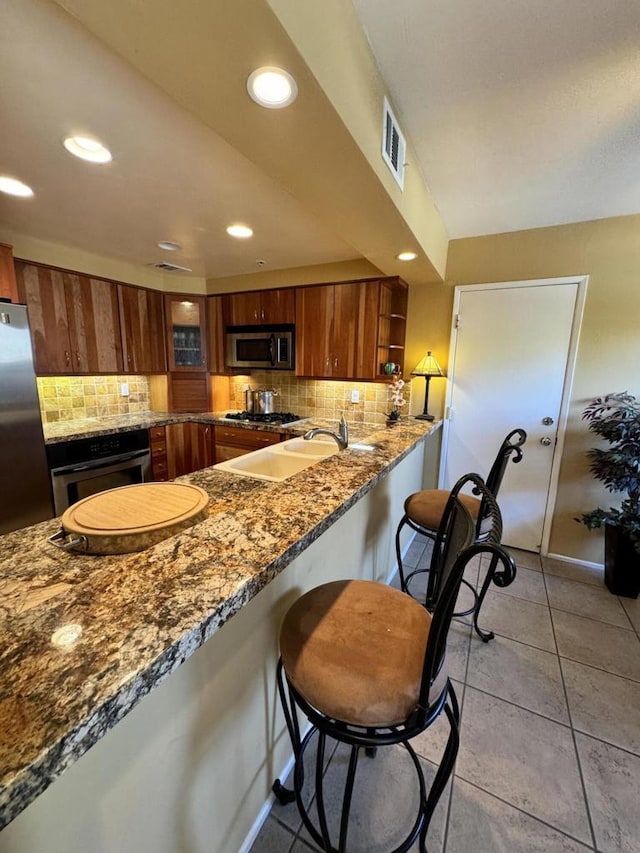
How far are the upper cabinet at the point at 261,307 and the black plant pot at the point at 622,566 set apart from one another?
10.1 ft

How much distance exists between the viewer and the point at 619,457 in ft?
7.45

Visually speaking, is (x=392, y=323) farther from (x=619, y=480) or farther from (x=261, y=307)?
(x=619, y=480)

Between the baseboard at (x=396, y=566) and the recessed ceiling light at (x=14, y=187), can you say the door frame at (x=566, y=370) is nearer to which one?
the baseboard at (x=396, y=566)

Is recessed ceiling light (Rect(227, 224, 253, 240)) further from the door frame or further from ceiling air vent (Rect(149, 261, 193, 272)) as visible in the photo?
the door frame

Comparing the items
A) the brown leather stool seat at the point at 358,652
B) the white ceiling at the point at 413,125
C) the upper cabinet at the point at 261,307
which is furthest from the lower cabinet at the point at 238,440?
the brown leather stool seat at the point at 358,652

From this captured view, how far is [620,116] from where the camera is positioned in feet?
4.70

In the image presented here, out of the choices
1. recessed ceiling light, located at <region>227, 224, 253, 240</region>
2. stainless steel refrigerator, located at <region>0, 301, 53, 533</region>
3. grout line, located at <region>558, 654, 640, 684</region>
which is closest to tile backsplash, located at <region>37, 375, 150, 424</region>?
stainless steel refrigerator, located at <region>0, 301, 53, 533</region>

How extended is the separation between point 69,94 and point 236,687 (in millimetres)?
1998

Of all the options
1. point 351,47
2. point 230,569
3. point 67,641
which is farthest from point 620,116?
point 67,641

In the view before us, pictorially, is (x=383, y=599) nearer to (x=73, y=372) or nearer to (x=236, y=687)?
(x=236, y=687)

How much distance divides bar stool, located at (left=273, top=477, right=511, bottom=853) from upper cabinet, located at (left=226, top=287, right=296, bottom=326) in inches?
110

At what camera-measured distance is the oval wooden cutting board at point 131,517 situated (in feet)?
3.08

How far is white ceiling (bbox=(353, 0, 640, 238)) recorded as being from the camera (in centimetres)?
103

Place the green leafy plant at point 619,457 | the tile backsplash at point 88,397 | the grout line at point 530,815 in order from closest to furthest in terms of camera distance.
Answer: the grout line at point 530,815, the green leafy plant at point 619,457, the tile backsplash at point 88,397
